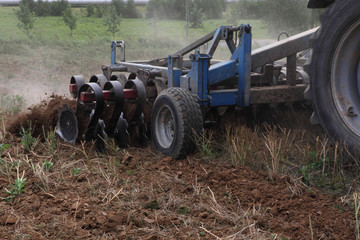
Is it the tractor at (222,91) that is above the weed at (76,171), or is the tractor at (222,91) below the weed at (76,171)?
above

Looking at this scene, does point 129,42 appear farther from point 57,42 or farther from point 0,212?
point 0,212

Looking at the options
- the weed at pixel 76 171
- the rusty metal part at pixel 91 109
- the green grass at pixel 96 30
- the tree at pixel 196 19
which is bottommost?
the weed at pixel 76 171

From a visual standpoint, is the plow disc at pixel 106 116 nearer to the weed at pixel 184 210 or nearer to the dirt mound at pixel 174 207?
the dirt mound at pixel 174 207

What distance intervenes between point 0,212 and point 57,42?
77.3 ft

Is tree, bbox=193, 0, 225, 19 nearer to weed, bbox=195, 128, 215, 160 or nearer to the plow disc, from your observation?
the plow disc

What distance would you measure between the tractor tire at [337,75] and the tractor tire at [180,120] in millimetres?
1183

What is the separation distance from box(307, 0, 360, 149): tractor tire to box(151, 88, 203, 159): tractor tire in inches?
46.6

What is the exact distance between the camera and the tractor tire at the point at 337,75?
11.8ft

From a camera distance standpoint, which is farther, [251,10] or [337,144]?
[251,10]

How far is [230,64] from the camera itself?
16.0 feet

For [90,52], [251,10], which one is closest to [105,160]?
[90,52]

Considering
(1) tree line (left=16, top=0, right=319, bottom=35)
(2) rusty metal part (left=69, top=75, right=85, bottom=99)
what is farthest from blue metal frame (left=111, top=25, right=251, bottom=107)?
(1) tree line (left=16, top=0, right=319, bottom=35)

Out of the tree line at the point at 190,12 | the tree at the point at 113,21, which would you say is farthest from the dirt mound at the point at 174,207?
the tree line at the point at 190,12

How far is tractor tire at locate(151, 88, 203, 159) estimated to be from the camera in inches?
174
